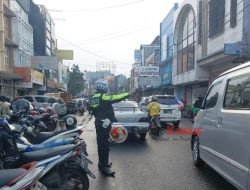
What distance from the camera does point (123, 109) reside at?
9758mm

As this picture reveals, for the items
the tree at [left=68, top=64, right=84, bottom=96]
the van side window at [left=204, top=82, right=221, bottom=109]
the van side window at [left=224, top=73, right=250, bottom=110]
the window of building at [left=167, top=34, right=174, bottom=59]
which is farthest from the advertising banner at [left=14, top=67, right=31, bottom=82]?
the tree at [left=68, top=64, right=84, bottom=96]

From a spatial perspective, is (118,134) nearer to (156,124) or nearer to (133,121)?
(133,121)

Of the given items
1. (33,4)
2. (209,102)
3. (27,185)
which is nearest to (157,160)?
(209,102)

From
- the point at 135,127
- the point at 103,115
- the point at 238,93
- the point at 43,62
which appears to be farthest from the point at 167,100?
the point at 43,62

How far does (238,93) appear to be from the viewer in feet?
13.4

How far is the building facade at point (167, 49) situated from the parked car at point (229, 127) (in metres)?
28.8

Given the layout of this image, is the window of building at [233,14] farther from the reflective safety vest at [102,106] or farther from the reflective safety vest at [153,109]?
the reflective safety vest at [102,106]

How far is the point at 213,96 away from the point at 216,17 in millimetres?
16426

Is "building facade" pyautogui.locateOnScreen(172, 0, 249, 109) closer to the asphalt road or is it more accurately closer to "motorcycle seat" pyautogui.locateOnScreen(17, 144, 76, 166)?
the asphalt road

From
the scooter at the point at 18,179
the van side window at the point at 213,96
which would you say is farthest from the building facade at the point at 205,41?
the scooter at the point at 18,179

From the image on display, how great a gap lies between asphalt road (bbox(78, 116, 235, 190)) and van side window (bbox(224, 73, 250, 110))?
1595mm

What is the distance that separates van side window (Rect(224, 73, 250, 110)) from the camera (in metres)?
3.81

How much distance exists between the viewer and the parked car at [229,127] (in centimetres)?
360

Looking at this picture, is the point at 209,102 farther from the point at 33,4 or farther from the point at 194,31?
the point at 33,4
